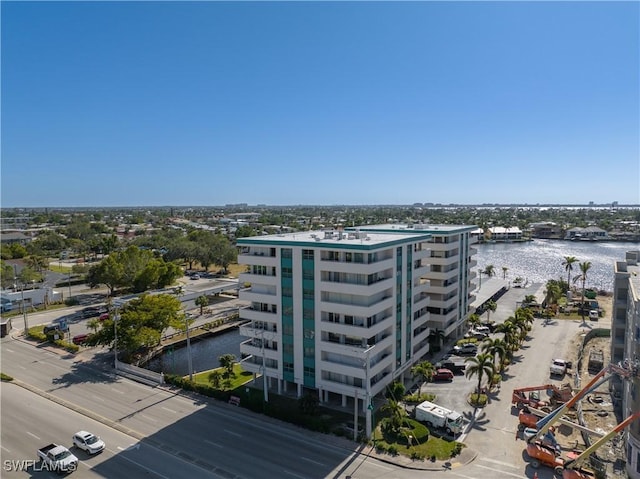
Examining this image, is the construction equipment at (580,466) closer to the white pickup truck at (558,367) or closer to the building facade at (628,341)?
the building facade at (628,341)

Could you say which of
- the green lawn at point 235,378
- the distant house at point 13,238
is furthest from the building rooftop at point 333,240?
the distant house at point 13,238

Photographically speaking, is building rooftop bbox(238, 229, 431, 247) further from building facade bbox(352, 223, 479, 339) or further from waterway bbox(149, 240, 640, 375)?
waterway bbox(149, 240, 640, 375)

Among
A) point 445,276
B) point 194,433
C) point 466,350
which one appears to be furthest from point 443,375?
point 194,433

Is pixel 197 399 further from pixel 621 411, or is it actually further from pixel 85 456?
pixel 621 411

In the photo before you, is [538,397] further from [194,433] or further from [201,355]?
[201,355]

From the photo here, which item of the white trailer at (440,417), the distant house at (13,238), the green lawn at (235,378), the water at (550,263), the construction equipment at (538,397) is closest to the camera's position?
the white trailer at (440,417)

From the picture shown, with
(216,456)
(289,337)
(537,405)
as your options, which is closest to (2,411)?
(216,456)
